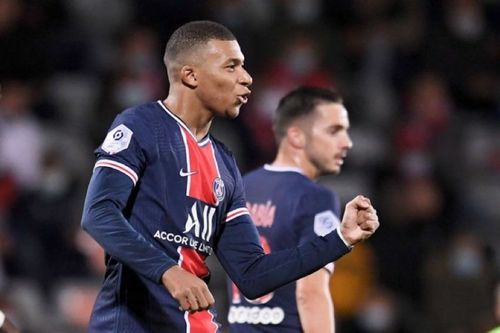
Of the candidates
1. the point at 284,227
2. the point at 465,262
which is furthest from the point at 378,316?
the point at 284,227

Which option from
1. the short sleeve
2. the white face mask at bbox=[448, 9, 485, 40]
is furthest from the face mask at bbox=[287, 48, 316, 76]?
the short sleeve

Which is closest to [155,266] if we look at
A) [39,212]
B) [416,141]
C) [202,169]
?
[202,169]

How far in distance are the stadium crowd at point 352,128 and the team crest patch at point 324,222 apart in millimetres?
3723

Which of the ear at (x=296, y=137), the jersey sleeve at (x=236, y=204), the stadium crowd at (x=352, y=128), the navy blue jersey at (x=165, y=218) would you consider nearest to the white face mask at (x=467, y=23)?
the stadium crowd at (x=352, y=128)

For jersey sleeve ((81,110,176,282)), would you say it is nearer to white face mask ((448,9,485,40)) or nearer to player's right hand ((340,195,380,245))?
player's right hand ((340,195,380,245))

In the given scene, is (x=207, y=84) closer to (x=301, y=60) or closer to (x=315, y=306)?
(x=315, y=306)

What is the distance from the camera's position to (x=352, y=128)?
1217 cm

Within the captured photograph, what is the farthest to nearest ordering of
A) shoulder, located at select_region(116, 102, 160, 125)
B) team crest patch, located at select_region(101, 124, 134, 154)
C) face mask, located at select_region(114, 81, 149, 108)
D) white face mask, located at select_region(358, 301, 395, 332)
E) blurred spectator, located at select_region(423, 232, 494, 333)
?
1. face mask, located at select_region(114, 81, 149, 108)
2. white face mask, located at select_region(358, 301, 395, 332)
3. blurred spectator, located at select_region(423, 232, 494, 333)
4. shoulder, located at select_region(116, 102, 160, 125)
5. team crest patch, located at select_region(101, 124, 134, 154)

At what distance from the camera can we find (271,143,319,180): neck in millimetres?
6391

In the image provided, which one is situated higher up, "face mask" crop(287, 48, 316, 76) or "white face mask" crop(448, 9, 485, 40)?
"white face mask" crop(448, 9, 485, 40)

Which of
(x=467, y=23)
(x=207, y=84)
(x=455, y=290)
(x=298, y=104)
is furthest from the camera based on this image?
(x=467, y=23)

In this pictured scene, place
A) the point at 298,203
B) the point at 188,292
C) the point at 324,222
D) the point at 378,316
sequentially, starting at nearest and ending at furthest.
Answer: the point at 188,292
the point at 324,222
the point at 298,203
the point at 378,316

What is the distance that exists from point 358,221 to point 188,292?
33.4 inches

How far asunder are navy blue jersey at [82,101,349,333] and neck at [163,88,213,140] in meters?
0.04
